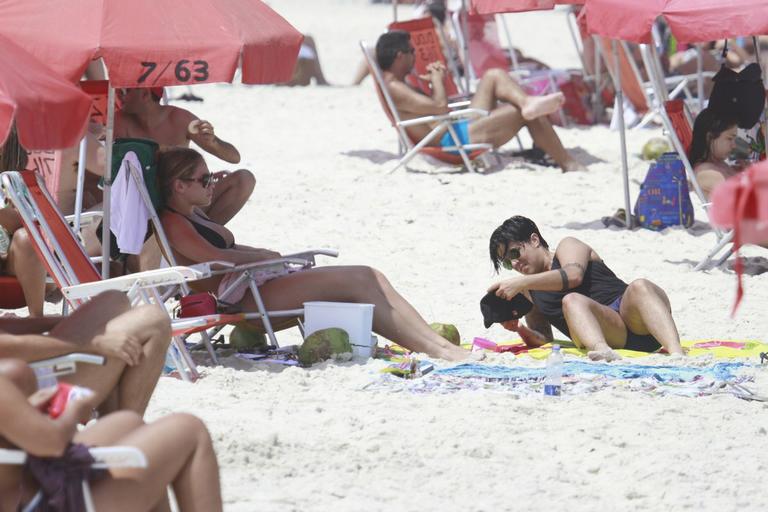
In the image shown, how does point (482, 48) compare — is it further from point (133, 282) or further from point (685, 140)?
point (133, 282)

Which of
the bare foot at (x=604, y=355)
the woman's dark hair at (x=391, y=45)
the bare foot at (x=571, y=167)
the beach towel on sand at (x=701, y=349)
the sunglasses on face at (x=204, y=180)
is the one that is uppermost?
the woman's dark hair at (x=391, y=45)

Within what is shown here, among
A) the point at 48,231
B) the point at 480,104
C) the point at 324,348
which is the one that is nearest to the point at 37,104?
the point at 48,231

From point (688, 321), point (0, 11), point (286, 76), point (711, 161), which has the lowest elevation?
point (688, 321)

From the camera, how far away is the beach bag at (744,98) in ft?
26.5

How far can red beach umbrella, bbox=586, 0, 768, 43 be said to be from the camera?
700 centimetres

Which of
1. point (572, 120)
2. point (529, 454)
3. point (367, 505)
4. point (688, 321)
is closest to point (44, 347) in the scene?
point (367, 505)

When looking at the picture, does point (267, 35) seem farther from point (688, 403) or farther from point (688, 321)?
point (688, 321)

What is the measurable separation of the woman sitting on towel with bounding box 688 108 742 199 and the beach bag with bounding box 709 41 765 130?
0.06m

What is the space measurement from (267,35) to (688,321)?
268 cm

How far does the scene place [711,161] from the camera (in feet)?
26.8

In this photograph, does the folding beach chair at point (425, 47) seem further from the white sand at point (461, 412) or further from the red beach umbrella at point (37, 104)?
the red beach umbrella at point (37, 104)

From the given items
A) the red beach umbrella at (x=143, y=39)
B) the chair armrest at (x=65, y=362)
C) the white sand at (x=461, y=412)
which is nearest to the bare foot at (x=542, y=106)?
the white sand at (x=461, y=412)

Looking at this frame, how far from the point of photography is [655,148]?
1065 centimetres

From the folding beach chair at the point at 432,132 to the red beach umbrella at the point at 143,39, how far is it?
4.65 m
